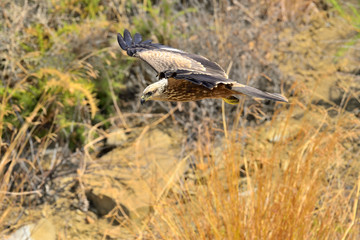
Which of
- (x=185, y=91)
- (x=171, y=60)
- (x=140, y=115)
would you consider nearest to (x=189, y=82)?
(x=185, y=91)

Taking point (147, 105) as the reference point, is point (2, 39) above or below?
above

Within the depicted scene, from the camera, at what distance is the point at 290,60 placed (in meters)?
3.35

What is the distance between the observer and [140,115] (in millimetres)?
3104

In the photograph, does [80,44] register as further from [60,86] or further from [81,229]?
[81,229]

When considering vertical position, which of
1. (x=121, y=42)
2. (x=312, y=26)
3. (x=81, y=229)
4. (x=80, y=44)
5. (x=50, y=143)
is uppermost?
(x=121, y=42)

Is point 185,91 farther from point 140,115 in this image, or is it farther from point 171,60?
point 140,115

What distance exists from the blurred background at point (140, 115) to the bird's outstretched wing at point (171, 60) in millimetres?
892

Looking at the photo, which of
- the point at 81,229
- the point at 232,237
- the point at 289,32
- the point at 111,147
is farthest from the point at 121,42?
the point at 289,32

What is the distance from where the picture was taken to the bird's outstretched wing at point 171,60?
908mm

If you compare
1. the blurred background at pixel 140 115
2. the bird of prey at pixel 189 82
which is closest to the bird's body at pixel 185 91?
the bird of prey at pixel 189 82

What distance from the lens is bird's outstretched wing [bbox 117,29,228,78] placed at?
2.98ft

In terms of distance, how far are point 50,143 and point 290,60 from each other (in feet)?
5.70

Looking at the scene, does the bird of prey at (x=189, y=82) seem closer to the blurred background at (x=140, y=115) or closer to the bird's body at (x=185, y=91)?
the bird's body at (x=185, y=91)

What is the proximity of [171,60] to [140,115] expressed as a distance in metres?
2.11
